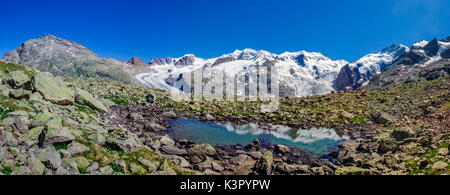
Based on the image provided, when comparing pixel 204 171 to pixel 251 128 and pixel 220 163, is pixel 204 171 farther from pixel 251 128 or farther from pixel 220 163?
pixel 251 128

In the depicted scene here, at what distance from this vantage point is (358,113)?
183ft

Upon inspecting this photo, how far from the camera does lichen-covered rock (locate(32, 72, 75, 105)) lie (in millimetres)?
24875

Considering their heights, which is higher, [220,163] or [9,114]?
[9,114]

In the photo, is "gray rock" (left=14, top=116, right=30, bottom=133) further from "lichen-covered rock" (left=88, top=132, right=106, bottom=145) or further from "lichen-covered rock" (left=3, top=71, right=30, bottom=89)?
"lichen-covered rock" (left=3, top=71, right=30, bottom=89)

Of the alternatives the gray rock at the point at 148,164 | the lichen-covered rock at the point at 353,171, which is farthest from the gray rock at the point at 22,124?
the lichen-covered rock at the point at 353,171

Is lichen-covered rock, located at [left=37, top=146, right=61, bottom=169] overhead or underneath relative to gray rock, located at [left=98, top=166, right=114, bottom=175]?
overhead

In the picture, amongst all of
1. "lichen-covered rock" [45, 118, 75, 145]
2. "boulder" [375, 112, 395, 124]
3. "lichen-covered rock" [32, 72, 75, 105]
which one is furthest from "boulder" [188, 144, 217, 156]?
"boulder" [375, 112, 395, 124]

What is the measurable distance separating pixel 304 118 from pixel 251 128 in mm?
17863

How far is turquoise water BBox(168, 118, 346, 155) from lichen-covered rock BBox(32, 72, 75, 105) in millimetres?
14548

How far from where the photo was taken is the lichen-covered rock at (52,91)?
24.9m

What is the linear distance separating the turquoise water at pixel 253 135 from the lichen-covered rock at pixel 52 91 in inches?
573

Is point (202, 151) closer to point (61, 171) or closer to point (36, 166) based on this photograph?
point (61, 171)

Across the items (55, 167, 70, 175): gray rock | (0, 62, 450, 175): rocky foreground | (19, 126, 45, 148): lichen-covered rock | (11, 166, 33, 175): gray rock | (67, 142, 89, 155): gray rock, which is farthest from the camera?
(67, 142, 89, 155): gray rock
